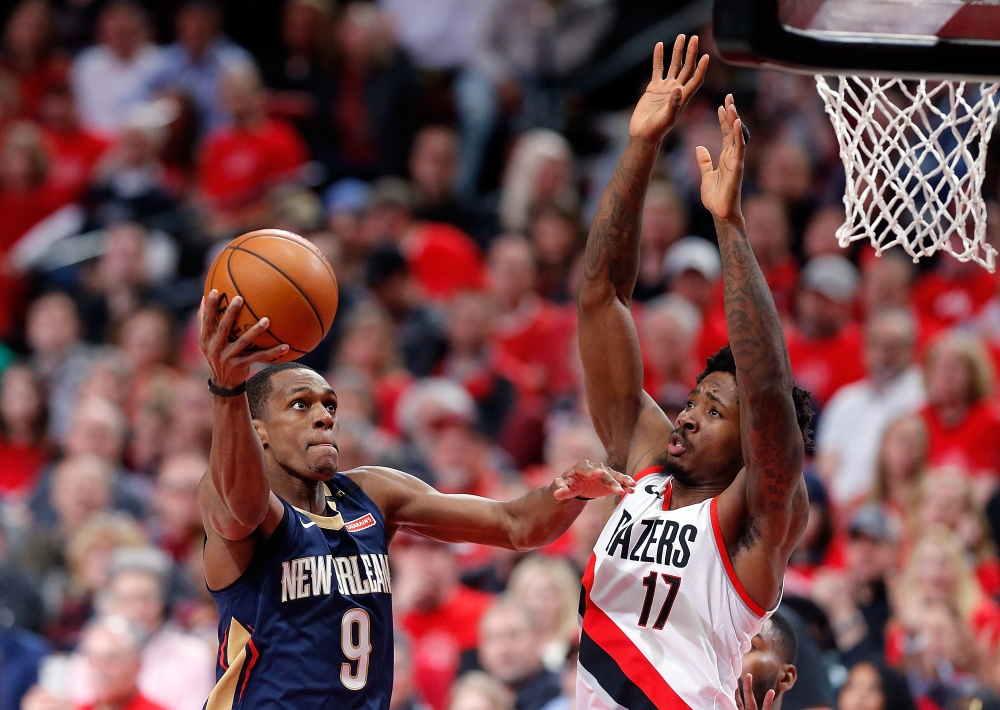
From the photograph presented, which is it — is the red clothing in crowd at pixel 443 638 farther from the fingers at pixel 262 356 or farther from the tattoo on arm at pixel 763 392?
the fingers at pixel 262 356

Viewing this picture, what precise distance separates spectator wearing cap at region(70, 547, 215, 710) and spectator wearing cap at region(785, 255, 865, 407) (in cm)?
411

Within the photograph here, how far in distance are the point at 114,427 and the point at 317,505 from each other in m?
5.05

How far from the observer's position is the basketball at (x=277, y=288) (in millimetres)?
4055

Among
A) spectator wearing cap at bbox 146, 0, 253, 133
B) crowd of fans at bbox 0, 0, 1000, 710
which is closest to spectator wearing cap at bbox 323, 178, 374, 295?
crowd of fans at bbox 0, 0, 1000, 710

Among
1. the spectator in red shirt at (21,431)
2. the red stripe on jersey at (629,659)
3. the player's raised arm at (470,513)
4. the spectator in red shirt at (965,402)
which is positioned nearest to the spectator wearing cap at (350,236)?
the spectator in red shirt at (21,431)

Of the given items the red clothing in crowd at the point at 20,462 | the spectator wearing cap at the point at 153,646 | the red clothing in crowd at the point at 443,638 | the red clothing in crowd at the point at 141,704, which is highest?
the red clothing in crowd at the point at 443,638

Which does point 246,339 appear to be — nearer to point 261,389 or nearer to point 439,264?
point 261,389

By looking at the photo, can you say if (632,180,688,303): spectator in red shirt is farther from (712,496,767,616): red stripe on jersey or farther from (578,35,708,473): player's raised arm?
(712,496,767,616): red stripe on jersey

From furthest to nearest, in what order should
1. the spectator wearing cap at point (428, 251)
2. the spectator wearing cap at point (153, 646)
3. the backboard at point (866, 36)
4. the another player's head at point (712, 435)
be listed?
the spectator wearing cap at point (428, 251) → the spectator wearing cap at point (153, 646) → the another player's head at point (712, 435) → the backboard at point (866, 36)

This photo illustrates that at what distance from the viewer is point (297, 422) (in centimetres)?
448

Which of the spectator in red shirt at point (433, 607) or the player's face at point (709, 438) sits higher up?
the player's face at point (709, 438)

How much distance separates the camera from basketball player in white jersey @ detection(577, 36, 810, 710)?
13.6 feet

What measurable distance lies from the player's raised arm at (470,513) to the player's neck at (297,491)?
0.29 m

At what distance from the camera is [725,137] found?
4.29m
